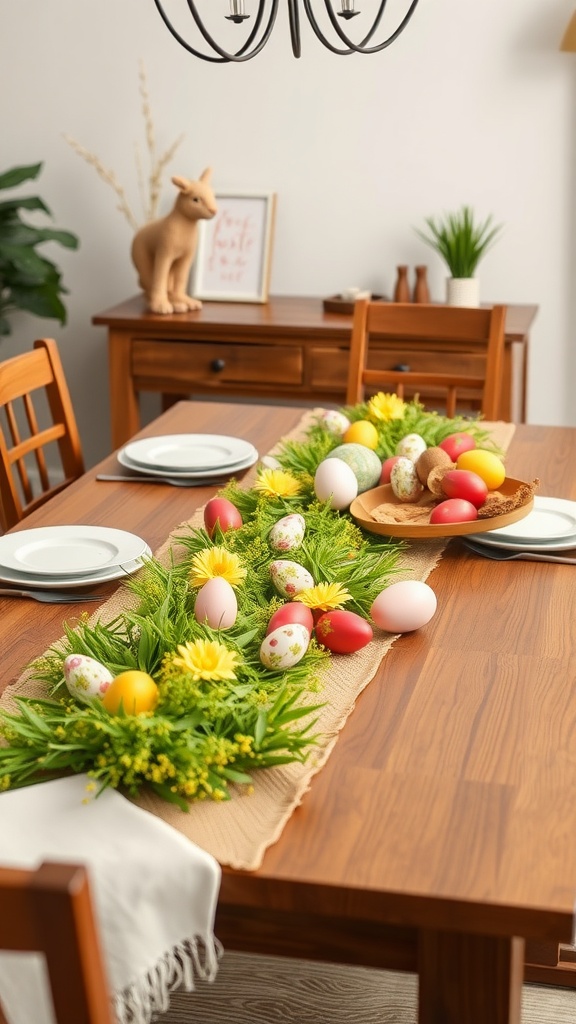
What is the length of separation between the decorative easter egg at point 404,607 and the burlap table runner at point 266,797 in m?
0.02

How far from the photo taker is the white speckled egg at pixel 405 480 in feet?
5.68

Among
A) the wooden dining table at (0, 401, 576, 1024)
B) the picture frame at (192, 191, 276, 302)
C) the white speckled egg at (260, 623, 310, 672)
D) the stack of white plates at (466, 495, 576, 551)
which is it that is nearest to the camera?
the wooden dining table at (0, 401, 576, 1024)

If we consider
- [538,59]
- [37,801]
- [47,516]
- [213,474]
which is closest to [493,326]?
[213,474]

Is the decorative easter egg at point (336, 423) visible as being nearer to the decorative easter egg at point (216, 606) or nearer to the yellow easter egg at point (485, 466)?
the yellow easter egg at point (485, 466)

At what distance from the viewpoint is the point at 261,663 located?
1256 mm

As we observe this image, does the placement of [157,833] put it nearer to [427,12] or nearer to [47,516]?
[47,516]

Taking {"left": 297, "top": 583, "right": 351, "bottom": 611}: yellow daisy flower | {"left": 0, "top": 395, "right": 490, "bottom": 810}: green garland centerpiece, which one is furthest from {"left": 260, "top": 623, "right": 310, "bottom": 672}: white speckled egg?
{"left": 297, "top": 583, "right": 351, "bottom": 611}: yellow daisy flower

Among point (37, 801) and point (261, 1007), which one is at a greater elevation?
point (37, 801)

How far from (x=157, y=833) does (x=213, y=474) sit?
3.56 feet

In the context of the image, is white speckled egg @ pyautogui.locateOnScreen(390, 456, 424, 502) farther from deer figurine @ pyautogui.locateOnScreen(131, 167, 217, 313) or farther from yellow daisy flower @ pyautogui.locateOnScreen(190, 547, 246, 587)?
deer figurine @ pyautogui.locateOnScreen(131, 167, 217, 313)

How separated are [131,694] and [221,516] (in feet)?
1.83

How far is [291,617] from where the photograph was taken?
1.30 meters

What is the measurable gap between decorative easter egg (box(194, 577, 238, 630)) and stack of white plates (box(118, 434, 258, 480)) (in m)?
0.68

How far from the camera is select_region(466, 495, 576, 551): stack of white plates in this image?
5.36 ft
